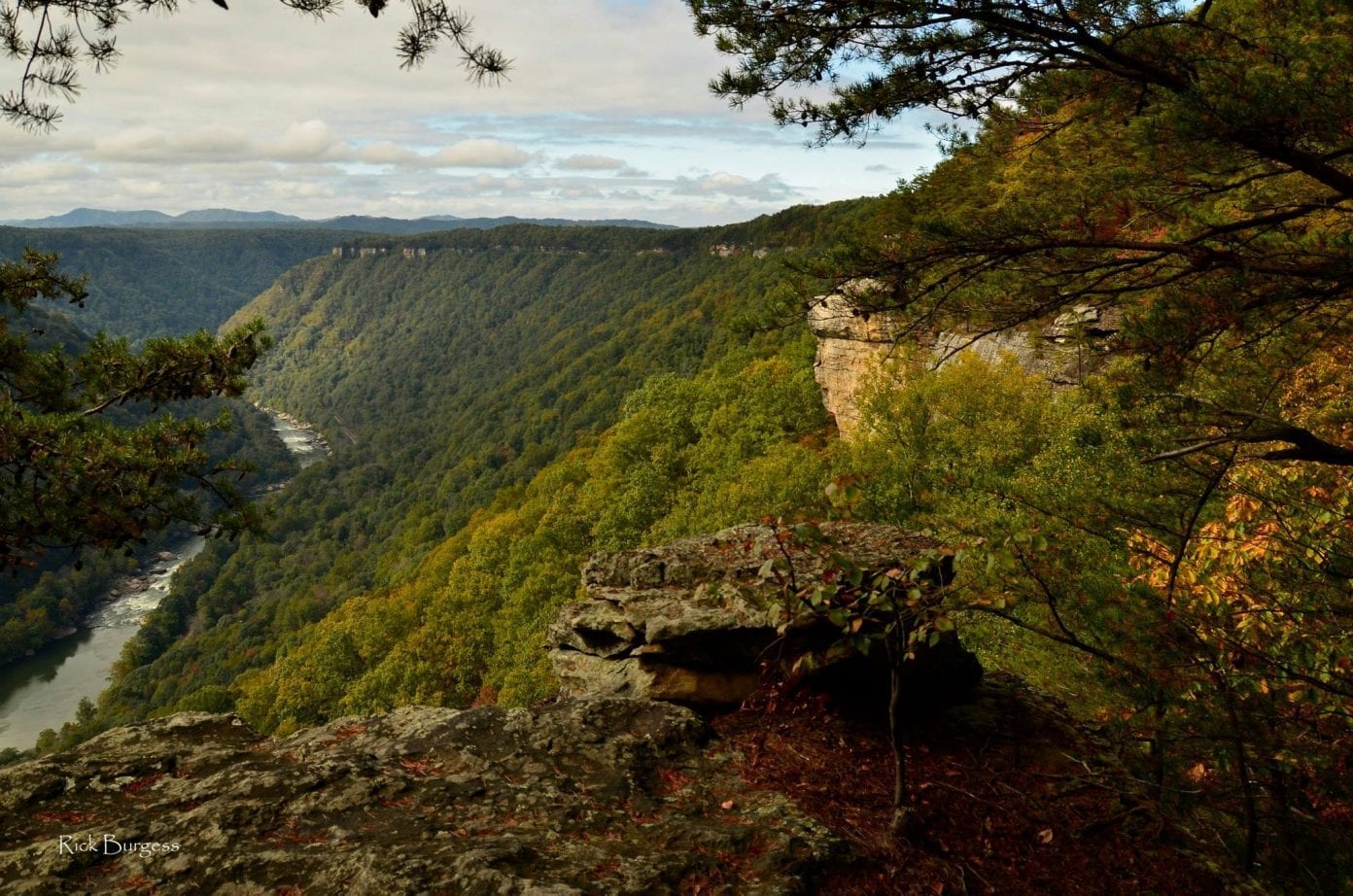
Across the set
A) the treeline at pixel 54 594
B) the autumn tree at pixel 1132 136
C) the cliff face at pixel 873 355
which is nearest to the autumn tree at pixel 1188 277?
the autumn tree at pixel 1132 136

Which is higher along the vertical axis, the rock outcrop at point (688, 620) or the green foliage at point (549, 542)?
the rock outcrop at point (688, 620)

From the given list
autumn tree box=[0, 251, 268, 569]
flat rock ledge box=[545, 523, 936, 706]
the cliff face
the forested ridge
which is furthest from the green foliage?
autumn tree box=[0, 251, 268, 569]

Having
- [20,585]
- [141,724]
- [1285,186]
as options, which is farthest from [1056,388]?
[20,585]

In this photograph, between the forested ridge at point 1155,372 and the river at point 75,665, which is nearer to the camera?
the forested ridge at point 1155,372

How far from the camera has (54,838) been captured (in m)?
4.12

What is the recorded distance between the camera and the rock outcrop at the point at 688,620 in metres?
6.99

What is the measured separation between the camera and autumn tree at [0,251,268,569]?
6.15m

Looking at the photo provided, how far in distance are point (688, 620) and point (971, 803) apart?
110 inches

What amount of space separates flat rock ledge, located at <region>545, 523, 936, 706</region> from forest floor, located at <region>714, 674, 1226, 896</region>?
546 millimetres

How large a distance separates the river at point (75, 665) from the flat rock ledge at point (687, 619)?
71764 mm

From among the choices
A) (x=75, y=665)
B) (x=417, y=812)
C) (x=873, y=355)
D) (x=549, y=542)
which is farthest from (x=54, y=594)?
(x=417, y=812)

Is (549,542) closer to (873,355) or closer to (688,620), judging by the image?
(873,355)

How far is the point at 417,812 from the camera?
4.51 meters

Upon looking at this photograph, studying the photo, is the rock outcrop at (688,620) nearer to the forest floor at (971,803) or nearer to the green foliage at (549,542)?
the forest floor at (971,803)
